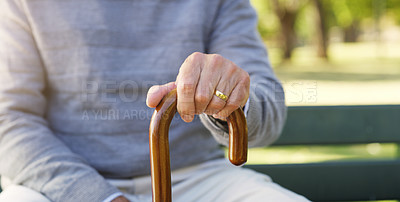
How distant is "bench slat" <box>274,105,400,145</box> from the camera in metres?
2.42

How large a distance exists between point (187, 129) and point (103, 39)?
0.48 metres

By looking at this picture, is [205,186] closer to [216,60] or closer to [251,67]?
[251,67]

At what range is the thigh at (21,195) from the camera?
1.49m

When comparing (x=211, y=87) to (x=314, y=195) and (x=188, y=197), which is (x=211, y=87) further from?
(x=314, y=195)

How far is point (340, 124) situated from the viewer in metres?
2.44

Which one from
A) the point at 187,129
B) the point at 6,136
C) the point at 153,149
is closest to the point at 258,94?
the point at 187,129

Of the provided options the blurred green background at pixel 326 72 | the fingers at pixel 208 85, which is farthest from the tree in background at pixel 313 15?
the fingers at pixel 208 85

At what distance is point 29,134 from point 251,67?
855 millimetres

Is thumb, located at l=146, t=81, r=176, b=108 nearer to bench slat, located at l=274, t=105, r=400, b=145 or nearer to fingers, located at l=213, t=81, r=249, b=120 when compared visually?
fingers, located at l=213, t=81, r=249, b=120

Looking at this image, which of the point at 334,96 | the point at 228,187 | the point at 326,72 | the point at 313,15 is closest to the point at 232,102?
the point at 228,187

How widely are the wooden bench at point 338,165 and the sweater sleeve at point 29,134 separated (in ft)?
3.49

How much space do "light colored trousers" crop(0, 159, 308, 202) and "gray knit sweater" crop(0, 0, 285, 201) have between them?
41 mm

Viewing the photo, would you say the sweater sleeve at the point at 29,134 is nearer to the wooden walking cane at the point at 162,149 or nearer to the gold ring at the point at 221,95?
the wooden walking cane at the point at 162,149

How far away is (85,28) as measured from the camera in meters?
1.80
